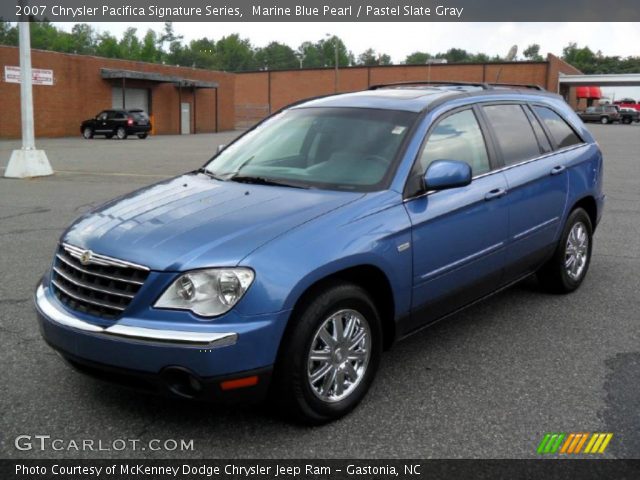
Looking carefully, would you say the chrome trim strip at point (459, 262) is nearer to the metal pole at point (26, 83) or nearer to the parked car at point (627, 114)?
the metal pole at point (26, 83)

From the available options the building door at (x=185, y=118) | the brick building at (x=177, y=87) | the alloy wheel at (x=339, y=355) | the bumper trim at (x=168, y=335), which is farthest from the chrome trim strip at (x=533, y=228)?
the building door at (x=185, y=118)

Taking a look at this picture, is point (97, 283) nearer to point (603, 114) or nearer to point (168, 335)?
point (168, 335)

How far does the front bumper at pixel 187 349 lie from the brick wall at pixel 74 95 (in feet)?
120

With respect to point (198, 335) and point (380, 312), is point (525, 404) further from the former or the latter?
point (198, 335)

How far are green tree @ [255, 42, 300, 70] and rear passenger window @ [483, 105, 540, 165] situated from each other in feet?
459

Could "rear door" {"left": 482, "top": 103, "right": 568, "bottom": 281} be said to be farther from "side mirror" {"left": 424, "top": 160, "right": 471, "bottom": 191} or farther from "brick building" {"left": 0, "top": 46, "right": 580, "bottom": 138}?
"brick building" {"left": 0, "top": 46, "right": 580, "bottom": 138}

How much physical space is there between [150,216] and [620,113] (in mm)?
66664

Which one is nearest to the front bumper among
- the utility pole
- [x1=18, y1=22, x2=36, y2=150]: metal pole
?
the utility pole

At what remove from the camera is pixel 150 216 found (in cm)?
363

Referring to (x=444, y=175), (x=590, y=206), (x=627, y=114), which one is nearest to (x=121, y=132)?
(x=590, y=206)

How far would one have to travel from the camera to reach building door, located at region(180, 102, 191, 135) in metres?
49.3

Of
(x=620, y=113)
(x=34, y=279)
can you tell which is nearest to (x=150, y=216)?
(x=34, y=279)

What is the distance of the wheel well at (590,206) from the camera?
19.5ft

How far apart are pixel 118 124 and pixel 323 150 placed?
34.8 metres
